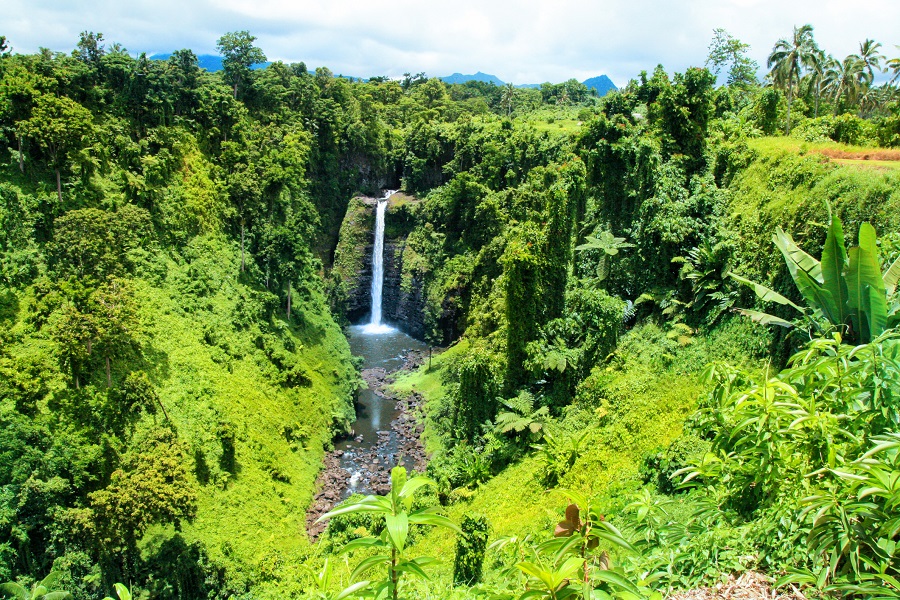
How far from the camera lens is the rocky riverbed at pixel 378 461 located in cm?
2592

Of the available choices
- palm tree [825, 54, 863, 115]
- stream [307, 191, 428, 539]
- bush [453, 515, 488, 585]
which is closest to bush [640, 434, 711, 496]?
bush [453, 515, 488, 585]

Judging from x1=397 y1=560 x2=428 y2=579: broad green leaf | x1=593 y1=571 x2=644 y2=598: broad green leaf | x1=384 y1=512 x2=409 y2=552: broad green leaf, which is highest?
x1=384 y1=512 x2=409 y2=552: broad green leaf

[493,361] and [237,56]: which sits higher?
[237,56]

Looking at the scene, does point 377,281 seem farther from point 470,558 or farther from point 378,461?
point 470,558

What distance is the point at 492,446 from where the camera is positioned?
20.6m

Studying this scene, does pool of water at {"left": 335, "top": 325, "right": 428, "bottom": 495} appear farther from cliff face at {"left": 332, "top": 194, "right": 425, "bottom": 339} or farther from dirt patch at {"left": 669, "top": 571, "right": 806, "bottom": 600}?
dirt patch at {"left": 669, "top": 571, "right": 806, "bottom": 600}

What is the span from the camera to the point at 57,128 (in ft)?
82.2

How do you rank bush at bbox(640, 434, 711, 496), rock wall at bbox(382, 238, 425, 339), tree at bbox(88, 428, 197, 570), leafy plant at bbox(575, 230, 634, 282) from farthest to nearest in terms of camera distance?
rock wall at bbox(382, 238, 425, 339)
leafy plant at bbox(575, 230, 634, 282)
tree at bbox(88, 428, 197, 570)
bush at bbox(640, 434, 711, 496)

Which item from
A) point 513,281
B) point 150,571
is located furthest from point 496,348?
point 150,571

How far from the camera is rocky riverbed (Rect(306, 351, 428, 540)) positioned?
25.9 m

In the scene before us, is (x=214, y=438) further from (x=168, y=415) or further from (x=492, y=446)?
(x=492, y=446)

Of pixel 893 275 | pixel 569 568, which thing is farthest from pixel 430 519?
pixel 893 275

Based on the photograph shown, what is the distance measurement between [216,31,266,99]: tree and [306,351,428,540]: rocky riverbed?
996 inches

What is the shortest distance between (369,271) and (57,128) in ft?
87.3
